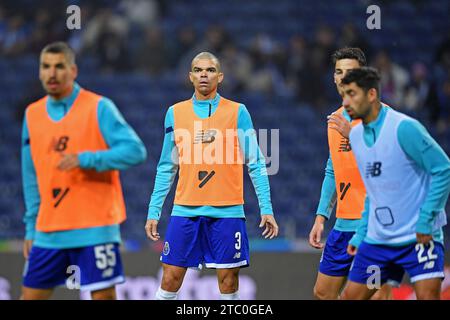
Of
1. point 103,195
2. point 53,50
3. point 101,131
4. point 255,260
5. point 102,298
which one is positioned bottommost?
point 255,260

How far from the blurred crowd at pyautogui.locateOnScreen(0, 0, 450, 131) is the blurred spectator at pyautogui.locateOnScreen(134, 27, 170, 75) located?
0.05 ft

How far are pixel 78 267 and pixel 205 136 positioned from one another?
1.64m

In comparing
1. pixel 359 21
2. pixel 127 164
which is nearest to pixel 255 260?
pixel 127 164

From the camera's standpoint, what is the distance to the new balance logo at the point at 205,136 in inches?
265

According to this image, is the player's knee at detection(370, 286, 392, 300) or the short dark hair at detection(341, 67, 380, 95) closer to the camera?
the short dark hair at detection(341, 67, 380, 95)

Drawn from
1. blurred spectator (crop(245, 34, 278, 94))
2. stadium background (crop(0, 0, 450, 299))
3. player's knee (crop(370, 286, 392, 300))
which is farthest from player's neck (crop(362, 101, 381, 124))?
blurred spectator (crop(245, 34, 278, 94))

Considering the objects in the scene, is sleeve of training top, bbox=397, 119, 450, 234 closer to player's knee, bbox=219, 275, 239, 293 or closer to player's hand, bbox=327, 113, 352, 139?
player's hand, bbox=327, 113, 352, 139

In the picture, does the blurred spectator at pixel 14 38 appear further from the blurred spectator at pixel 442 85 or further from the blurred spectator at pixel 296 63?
the blurred spectator at pixel 442 85

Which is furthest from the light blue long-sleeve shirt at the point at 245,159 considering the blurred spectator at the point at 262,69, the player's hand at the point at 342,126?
the blurred spectator at the point at 262,69

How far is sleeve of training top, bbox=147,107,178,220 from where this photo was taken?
6805mm

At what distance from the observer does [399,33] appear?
1388cm

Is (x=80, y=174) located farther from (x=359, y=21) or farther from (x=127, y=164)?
(x=359, y=21)

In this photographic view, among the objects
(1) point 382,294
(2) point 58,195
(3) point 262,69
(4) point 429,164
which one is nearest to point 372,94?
(4) point 429,164
